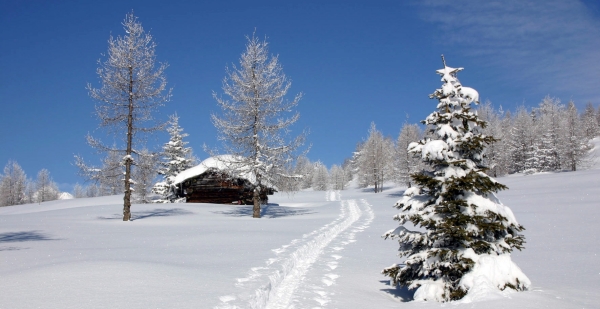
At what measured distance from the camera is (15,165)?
6744 centimetres

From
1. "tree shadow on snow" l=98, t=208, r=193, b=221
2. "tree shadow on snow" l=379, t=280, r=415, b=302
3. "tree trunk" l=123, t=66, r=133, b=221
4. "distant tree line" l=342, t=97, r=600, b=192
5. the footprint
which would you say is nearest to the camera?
the footprint

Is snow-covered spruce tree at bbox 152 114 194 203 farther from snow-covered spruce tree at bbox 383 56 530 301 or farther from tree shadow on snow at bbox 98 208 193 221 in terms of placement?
snow-covered spruce tree at bbox 383 56 530 301

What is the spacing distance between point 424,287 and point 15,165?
7996 centimetres

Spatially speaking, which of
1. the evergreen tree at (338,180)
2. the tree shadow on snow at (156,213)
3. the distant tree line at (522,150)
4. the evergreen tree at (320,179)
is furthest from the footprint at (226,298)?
the evergreen tree at (338,180)

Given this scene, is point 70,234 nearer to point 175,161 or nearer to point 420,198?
point 420,198

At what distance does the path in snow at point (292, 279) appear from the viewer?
6.29m

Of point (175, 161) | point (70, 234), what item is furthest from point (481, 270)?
point (175, 161)

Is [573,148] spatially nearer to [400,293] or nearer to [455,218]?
[400,293]

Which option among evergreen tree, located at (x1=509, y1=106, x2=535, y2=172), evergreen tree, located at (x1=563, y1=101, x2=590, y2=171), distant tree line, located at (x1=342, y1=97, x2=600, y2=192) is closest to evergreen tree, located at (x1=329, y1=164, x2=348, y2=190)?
distant tree line, located at (x1=342, y1=97, x2=600, y2=192)

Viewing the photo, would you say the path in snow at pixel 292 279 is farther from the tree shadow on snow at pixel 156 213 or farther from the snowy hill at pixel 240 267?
the tree shadow on snow at pixel 156 213

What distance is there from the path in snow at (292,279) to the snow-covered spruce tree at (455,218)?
159 centimetres

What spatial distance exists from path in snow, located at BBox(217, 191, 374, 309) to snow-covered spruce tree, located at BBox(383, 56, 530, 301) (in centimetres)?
159

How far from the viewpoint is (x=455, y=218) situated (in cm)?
673

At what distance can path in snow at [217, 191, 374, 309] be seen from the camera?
6293mm
